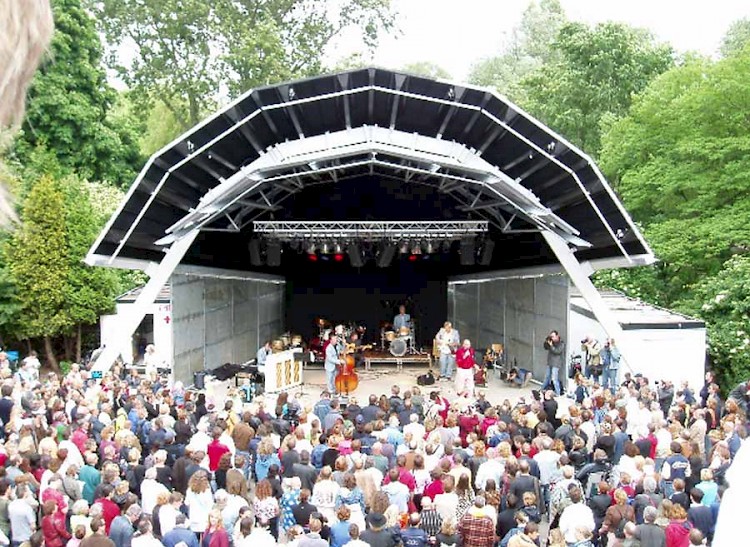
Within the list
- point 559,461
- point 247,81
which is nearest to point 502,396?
point 559,461

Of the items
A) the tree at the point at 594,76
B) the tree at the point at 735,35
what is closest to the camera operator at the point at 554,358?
the tree at the point at 594,76

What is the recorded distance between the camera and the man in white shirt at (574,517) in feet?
25.1

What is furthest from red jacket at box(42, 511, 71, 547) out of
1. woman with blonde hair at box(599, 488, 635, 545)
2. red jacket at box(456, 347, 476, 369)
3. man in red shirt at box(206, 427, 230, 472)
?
red jacket at box(456, 347, 476, 369)

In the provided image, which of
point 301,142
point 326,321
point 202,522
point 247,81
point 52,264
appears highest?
point 247,81

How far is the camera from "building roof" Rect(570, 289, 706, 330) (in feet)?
63.9

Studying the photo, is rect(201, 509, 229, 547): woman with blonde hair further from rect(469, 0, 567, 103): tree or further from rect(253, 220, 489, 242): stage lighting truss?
rect(469, 0, 567, 103): tree

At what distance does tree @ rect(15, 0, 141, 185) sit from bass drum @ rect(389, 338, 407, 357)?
14.0 m

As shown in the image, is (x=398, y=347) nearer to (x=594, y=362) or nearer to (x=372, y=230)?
(x=372, y=230)

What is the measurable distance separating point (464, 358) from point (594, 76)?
23913 mm

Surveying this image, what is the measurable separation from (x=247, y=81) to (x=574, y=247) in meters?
23.3

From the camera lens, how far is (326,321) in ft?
81.1

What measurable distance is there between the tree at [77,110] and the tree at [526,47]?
3526 centimetres

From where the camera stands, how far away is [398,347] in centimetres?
2158

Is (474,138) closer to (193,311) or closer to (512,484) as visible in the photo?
(193,311)
